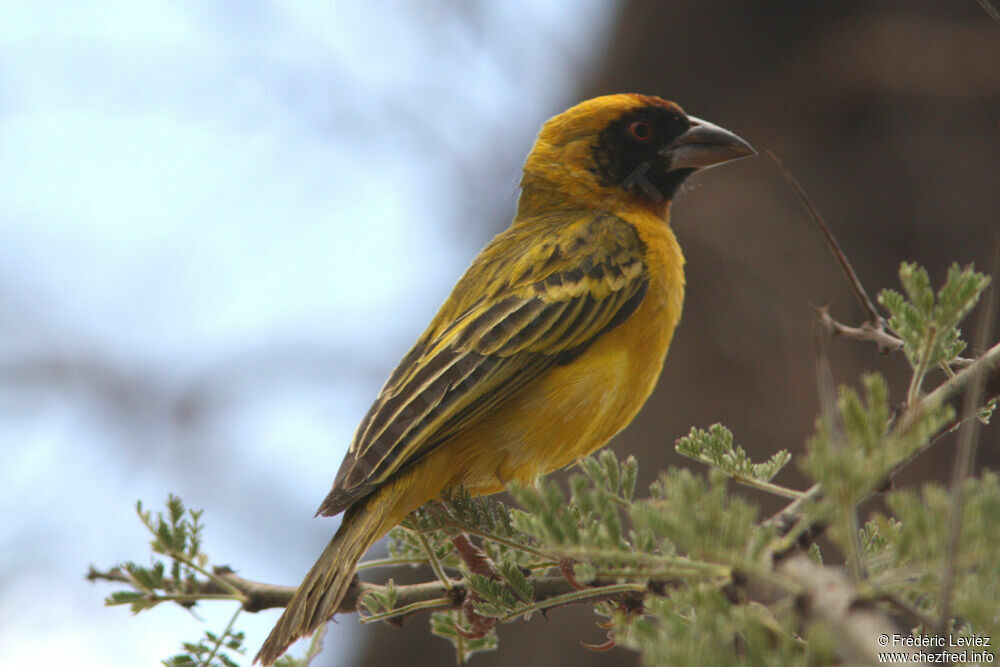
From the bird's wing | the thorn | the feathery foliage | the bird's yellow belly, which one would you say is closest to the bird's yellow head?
the bird's wing

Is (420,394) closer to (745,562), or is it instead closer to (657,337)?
(657,337)

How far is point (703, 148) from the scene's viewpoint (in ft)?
14.4

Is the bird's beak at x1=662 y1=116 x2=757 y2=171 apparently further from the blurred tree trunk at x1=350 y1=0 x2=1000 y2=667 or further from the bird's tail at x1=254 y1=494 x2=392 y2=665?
the bird's tail at x1=254 y1=494 x2=392 y2=665

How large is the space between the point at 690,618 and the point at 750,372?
13.1ft

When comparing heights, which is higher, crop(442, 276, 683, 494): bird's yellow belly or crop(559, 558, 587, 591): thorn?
crop(442, 276, 683, 494): bird's yellow belly

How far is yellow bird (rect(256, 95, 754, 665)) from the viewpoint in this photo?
2.96 metres

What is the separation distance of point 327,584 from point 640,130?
8.73ft

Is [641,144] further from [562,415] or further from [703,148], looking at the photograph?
[562,415]

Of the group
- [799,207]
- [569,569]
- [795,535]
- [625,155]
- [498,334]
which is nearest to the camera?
[795,535]

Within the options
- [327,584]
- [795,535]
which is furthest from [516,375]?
[795,535]

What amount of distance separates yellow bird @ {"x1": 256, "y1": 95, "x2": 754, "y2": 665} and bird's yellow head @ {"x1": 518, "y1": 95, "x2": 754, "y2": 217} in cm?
5

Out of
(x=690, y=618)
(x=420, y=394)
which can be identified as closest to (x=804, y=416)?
(x=420, y=394)

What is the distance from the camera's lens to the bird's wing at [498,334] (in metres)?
3.05

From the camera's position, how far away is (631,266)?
3.71 metres
